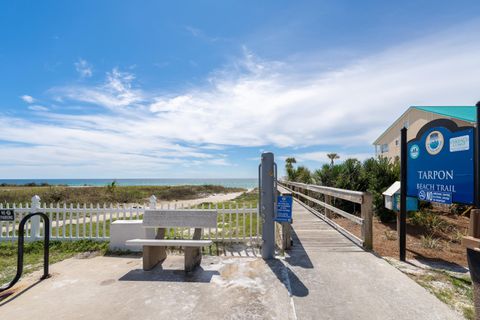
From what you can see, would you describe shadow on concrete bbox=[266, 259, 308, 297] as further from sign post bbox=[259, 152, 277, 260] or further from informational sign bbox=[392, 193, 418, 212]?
informational sign bbox=[392, 193, 418, 212]

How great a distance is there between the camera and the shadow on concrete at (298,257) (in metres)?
4.62

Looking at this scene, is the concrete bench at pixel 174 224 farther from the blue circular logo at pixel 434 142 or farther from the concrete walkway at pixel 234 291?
the blue circular logo at pixel 434 142

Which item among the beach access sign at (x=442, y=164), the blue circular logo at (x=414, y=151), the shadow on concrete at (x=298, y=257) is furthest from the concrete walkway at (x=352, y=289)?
the blue circular logo at (x=414, y=151)

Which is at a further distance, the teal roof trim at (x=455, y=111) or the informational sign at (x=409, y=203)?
the teal roof trim at (x=455, y=111)

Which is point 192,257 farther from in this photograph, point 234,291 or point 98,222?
point 98,222

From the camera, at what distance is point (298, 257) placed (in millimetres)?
4988

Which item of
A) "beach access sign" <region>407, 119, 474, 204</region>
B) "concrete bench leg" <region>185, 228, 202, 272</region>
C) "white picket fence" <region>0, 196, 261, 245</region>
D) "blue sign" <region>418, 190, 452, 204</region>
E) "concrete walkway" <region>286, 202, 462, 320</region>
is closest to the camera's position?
"concrete walkway" <region>286, 202, 462, 320</region>

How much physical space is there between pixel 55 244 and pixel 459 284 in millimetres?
8291

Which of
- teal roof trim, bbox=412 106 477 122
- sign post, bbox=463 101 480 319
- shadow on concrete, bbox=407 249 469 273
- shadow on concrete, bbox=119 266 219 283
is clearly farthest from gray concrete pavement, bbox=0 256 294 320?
teal roof trim, bbox=412 106 477 122

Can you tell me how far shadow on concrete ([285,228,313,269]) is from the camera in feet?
15.2

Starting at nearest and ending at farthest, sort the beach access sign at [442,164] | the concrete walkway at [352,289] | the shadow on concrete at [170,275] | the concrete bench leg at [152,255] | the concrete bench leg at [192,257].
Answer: the concrete walkway at [352,289] < the beach access sign at [442,164] < the shadow on concrete at [170,275] < the concrete bench leg at [192,257] < the concrete bench leg at [152,255]

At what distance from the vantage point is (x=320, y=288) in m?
3.70

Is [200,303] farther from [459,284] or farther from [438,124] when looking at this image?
[438,124]

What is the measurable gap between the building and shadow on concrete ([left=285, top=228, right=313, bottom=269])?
57.3 feet
